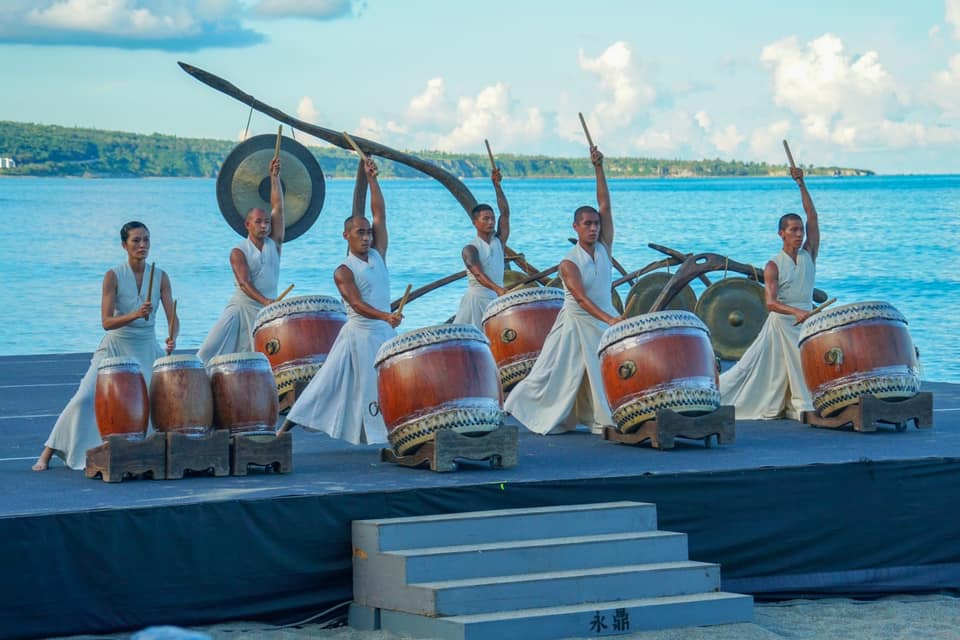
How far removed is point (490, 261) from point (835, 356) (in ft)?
11.0

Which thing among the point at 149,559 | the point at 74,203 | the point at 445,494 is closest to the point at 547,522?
the point at 445,494

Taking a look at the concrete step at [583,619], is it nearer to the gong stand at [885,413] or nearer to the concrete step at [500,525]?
the concrete step at [500,525]

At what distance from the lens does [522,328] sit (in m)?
11.0

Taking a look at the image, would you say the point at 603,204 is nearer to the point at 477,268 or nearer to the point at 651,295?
the point at 477,268

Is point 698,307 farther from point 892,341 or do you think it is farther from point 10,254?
point 10,254

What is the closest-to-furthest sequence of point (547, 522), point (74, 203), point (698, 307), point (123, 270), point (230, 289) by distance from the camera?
1. point (547, 522)
2. point (123, 270)
3. point (698, 307)
4. point (230, 289)
5. point (74, 203)

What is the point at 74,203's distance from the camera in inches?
4144

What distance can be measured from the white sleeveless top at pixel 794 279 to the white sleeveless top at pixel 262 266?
335cm

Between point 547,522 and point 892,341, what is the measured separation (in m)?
3.45

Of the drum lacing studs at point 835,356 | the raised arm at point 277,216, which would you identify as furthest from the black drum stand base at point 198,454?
the drum lacing studs at point 835,356

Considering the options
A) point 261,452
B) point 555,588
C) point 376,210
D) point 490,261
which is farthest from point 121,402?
point 490,261

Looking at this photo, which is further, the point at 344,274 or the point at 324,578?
the point at 344,274

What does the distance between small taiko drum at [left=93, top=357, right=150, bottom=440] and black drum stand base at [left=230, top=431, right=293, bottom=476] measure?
463 mm

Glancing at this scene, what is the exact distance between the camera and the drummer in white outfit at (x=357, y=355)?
28.9ft
